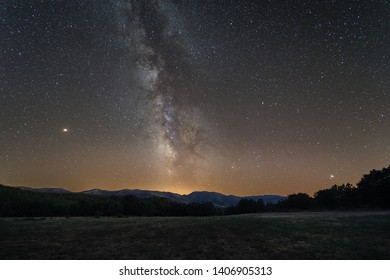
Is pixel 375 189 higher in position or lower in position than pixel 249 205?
higher

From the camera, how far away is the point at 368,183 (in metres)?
59.4

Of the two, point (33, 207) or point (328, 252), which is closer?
point (328, 252)

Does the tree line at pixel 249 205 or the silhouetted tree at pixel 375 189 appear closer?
the silhouetted tree at pixel 375 189

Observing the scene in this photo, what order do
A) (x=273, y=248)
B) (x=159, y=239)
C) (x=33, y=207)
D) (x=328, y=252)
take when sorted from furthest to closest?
1. (x=33, y=207)
2. (x=159, y=239)
3. (x=273, y=248)
4. (x=328, y=252)

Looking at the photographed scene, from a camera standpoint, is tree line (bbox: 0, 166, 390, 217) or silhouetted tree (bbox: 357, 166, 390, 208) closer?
silhouetted tree (bbox: 357, 166, 390, 208)

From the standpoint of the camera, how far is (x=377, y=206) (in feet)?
171

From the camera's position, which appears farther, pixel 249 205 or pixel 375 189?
pixel 249 205
